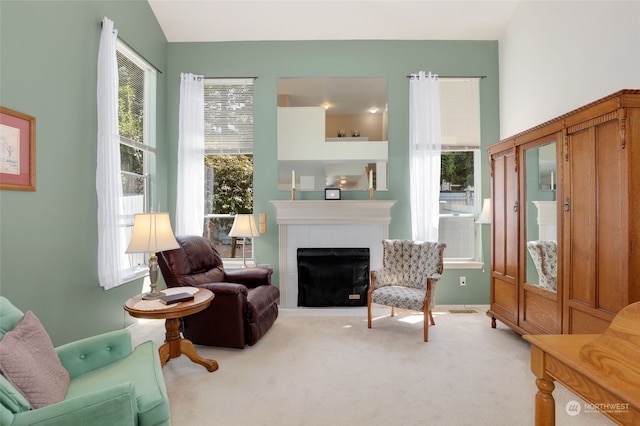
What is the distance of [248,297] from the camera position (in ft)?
10.5

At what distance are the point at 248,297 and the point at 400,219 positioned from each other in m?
2.42

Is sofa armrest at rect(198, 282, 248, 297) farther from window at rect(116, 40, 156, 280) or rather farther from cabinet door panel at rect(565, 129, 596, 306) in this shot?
cabinet door panel at rect(565, 129, 596, 306)

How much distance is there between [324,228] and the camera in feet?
15.0

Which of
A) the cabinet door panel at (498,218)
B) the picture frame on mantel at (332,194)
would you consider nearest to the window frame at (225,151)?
the picture frame on mantel at (332,194)

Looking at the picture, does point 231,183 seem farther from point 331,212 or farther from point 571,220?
point 571,220

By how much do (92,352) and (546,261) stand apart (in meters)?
3.40

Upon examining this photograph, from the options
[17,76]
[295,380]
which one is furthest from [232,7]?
[295,380]

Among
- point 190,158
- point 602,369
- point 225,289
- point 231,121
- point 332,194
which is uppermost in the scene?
point 231,121

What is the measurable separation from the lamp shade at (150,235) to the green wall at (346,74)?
6.36 ft

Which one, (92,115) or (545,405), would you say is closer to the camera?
(545,405)

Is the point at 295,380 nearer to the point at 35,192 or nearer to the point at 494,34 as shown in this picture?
the point at 35,192

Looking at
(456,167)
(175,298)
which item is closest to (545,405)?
(175,298)

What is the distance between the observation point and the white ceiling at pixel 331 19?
416 cm

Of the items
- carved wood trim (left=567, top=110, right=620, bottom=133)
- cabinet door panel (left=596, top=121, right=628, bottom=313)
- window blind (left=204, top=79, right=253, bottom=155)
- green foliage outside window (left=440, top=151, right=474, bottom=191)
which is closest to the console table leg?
cabinet door panel (left=596, top=121, right=628, bottom=313)
